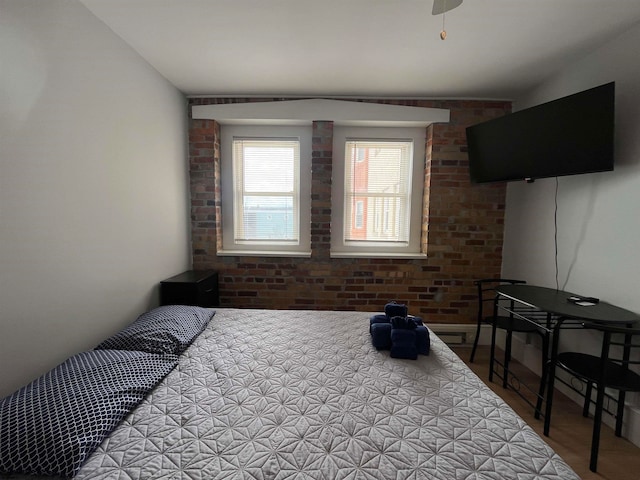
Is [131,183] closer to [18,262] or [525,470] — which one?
[18,262]

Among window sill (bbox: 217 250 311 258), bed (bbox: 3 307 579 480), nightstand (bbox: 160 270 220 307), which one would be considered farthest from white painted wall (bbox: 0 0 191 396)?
window sill (bbox: 217 250 311 258)

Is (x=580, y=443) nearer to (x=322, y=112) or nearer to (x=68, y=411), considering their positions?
(x=68, y=411)

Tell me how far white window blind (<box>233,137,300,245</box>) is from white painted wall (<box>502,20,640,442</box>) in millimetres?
2312

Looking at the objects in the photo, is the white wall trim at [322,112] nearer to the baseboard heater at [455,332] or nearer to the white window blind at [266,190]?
the white window blind at [266,190]

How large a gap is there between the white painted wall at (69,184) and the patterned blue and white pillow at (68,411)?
13.3 inches

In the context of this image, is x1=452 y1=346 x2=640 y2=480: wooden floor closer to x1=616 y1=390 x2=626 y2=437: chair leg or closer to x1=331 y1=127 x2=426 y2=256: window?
x1=616 y1=390 x2=626 y2=437: chair leg

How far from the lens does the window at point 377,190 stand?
116 inches

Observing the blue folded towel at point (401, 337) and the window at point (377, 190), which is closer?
the blue folded towel at point (401, 337)

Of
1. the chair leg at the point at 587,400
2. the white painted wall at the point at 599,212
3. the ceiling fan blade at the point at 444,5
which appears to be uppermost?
the ceiling fan blade at the point at 444,5

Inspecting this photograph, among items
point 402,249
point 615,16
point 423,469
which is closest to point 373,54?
point 615,16

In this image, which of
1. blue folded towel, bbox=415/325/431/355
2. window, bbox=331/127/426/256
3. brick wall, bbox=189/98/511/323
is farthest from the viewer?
window, bbox=331/127/426/256

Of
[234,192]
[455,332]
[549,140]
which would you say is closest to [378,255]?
[455,332]

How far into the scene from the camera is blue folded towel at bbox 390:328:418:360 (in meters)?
1.47

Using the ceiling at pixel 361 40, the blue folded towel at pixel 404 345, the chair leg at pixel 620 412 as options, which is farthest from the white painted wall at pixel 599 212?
the blue folded towel at pixel 404 345
